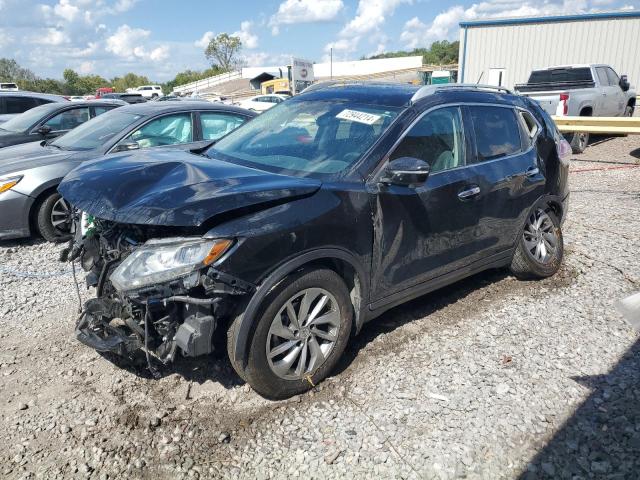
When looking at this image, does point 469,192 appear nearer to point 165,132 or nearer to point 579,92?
point 165,132

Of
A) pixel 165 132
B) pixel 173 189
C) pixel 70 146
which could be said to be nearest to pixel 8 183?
pixel 70 146

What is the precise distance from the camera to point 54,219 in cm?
600

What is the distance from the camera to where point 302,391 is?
3.23 m

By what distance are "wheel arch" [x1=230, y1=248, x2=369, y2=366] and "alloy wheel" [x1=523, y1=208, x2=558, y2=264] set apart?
2099 millimetres

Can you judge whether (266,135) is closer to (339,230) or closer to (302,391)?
(339,230)

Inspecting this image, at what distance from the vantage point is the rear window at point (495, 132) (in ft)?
13.7

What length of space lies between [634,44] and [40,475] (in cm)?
2484

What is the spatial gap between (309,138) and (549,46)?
21.9 meters

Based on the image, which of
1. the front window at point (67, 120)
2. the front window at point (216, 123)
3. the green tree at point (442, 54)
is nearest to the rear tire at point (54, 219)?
the front window at point (216, 123)

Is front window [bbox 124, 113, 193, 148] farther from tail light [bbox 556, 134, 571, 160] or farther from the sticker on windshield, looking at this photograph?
tail light [bbox 556, 134, 571, 160]

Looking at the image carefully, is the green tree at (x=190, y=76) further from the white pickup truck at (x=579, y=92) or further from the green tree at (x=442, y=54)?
the white pickup truck at (x=579, y=92)

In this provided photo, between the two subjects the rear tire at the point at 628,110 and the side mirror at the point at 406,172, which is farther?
the rear tire at the point at 628,110

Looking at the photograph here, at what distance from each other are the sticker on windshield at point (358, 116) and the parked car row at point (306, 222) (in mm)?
14

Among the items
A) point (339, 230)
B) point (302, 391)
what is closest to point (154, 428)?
point (302, 391)
